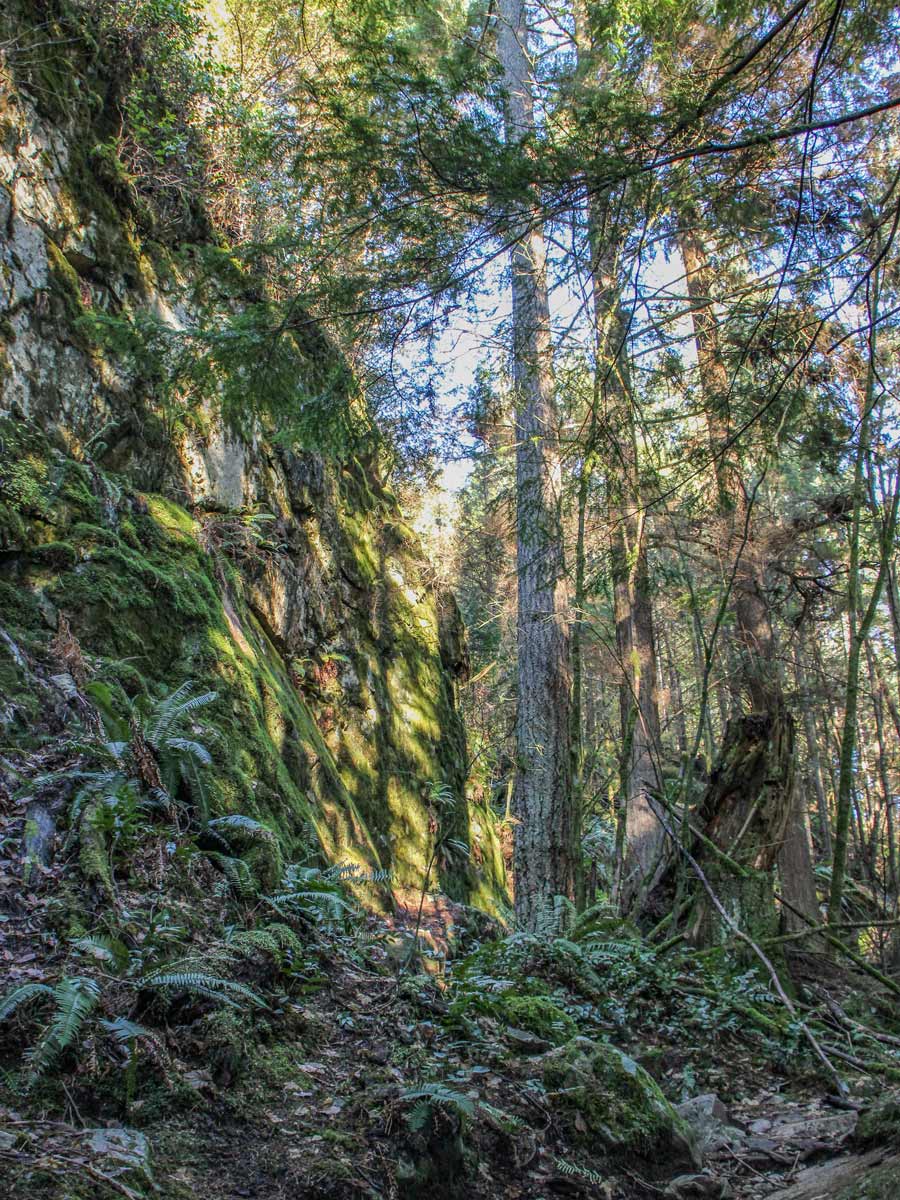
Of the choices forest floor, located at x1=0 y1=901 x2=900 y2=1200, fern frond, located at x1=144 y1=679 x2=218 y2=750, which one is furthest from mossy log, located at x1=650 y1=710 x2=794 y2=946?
fern frond, located at x1=144 y1=679 x2=218 y2=750

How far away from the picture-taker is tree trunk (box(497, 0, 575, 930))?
727cm

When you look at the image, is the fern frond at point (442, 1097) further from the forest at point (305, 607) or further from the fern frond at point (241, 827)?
the fern frond at point (241, 827)

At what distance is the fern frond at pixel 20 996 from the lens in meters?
2.28

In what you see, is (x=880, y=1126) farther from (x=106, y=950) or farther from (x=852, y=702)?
(x=852, y=702)

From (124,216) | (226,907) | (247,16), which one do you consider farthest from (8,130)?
(226,907)

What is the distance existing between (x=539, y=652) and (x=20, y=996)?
639cm

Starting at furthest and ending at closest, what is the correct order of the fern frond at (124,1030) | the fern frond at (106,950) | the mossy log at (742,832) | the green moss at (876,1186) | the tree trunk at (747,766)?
1. the mossy log at (742,832)
2. the tree trunk at (747,766)
3. the fern frond at (106,950)
4. the fern frond at (124,1030)
5. the green moss at (876,1186)

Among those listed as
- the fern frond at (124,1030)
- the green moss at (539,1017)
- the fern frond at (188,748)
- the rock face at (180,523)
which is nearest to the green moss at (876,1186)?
the green moss at (539,1017)

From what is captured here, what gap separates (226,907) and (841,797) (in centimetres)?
400

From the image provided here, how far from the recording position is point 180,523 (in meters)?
7.19

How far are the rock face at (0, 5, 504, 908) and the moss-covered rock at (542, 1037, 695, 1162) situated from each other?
255 cm

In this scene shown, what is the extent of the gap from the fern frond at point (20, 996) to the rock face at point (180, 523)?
1.94 m

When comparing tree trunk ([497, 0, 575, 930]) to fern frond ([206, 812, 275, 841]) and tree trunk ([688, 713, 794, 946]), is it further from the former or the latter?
fern frond ([206, 812, 275, 841])

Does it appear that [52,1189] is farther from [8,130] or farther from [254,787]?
[8,130]
